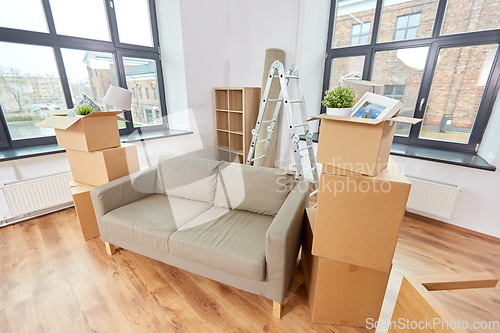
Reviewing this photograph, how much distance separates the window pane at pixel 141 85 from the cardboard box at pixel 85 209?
138 cm

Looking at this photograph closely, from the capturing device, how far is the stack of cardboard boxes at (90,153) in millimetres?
1898

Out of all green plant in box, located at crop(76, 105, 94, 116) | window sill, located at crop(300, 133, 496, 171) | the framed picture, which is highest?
the framed picture

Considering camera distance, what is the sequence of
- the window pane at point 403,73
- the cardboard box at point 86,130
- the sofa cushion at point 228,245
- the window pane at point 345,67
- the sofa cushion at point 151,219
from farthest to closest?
1. the window pane at point 345,67
2. the window pane at point 403,73
3. the cardboard box at point 86,130
4. the sofa cushion at point 151,219
5. the sofa cushion at point 228,245

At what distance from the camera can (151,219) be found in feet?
5.60

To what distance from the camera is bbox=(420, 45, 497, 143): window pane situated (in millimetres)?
2256

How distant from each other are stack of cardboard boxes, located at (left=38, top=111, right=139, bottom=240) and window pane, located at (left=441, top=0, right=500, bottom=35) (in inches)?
135

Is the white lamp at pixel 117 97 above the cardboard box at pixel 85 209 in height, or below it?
above

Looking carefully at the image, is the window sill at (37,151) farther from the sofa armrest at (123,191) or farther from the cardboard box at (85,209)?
the sofa armrest at (123,191)

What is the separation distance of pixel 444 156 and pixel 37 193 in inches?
166

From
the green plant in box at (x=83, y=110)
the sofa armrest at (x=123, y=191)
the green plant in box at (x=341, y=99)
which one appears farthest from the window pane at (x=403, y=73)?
the green plant in box at (x=83, y=110)

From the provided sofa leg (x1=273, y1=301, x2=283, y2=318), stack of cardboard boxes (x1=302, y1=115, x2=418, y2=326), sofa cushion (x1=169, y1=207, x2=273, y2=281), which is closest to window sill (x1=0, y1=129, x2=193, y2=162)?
sofa cushion (x1=169, y1=207, x2=273, y2=281)

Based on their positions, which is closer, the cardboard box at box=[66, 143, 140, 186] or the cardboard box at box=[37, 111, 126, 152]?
the cardboard box at box=[37, 111, 126, 152]

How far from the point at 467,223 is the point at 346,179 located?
220 centimetres

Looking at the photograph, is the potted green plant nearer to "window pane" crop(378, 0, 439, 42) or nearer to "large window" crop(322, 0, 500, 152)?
"large window" crop(322, 0, 500, 152)
